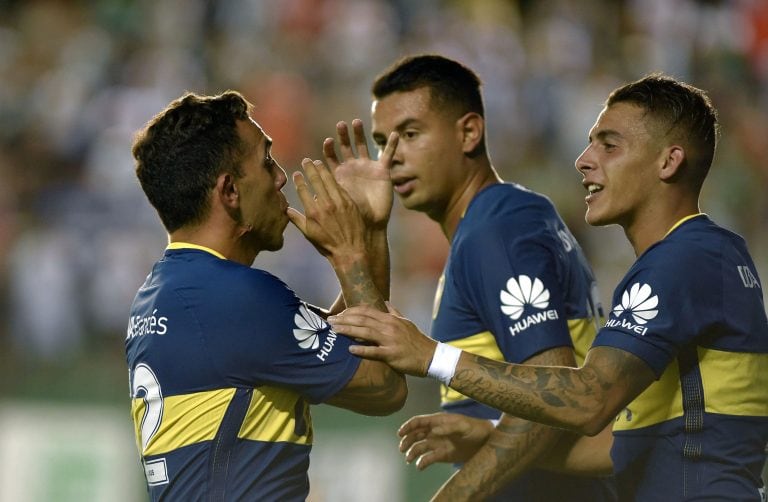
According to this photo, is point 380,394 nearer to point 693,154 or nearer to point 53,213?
point 693,154

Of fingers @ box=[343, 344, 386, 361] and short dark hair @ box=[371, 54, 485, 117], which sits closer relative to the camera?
fingers @ box=[343, 344, 386, 361]

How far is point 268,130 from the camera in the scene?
13.4m

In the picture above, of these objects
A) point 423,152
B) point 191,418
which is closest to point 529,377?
point 191,418

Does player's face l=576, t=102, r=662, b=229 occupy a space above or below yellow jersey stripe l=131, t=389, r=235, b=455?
above

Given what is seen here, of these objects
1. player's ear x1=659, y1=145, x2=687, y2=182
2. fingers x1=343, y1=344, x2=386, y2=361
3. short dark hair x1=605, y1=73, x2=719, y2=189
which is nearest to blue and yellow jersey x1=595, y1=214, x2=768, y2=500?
player's ear x1=659, y1=145, x2=687, y2=182

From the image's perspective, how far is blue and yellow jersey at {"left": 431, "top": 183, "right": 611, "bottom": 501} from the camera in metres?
5.21

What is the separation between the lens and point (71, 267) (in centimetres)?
1243

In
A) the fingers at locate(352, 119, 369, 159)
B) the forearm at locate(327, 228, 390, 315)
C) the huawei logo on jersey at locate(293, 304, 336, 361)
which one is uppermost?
the fingers at locate(352, 119, 369, 159)

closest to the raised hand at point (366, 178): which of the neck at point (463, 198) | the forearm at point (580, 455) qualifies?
the neck at point (463, 198)

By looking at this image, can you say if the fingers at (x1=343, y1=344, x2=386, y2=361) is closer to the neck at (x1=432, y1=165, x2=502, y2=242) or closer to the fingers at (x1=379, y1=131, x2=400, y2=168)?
the fingers at (x1=379, y1=131, x2=400, y2=168)

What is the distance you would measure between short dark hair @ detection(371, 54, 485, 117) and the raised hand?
83cm

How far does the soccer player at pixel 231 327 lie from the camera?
4535mm

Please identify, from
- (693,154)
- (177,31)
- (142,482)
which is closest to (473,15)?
(177,31)

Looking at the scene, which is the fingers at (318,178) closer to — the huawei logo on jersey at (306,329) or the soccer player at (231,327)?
the soccer player at (231,327)
